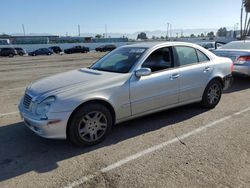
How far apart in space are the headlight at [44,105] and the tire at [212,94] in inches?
131

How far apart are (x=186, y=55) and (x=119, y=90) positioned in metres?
1.89

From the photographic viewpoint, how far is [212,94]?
18.7 feet

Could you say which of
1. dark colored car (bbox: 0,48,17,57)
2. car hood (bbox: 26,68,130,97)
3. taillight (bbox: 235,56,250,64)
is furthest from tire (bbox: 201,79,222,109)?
dark colored car (bbox: 0,48,17,57)

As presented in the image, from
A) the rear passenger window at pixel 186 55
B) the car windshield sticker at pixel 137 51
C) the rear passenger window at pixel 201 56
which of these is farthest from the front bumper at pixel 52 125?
the rear passenger window at pixel 201 56

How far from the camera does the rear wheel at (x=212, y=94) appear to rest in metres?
5.55

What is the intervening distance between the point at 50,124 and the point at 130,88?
1416 millimetres

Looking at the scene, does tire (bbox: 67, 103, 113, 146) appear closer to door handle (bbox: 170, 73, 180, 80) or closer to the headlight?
the headlight

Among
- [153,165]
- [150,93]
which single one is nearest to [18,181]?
[153,165]

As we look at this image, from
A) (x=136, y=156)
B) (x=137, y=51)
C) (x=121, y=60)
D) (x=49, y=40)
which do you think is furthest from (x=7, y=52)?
(x=49, y=40)

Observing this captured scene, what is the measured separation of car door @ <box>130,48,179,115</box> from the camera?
4375 millimetres

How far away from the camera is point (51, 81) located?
437 centimetres

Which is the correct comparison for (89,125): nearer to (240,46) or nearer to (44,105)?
(44,105)

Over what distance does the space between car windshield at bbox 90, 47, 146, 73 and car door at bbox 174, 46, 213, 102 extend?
0.88 meters

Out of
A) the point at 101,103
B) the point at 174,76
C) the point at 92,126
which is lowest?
Result: the point at 92,126
